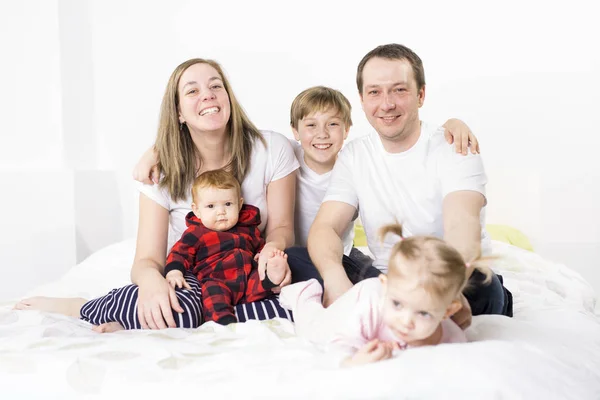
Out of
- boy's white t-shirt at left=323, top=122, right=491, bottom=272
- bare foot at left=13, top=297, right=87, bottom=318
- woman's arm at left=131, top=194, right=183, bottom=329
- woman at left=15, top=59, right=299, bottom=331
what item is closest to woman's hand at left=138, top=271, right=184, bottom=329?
woman's arm at left=131, top=194, right=183, bottom=329

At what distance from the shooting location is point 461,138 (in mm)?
1766

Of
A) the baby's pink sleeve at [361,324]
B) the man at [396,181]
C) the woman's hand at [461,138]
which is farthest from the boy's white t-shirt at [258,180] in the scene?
the baby's pink sleeve at [361,324]

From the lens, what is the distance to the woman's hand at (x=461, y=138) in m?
1.75

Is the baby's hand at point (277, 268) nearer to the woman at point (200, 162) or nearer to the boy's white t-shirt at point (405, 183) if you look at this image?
the woman at point (200, 162)

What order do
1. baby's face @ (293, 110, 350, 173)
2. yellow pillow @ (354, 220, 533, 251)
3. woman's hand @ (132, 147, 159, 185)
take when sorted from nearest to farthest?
woman's hand @ (132, 147, 159, 185)
baby's face @ (293, 110, 350, 173)
yellow pillow @ (354, 220, 533, 251)

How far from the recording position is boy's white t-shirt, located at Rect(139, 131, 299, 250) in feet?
6.77

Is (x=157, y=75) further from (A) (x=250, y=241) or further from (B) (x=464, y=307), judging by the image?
(B) (x=464, y=307)

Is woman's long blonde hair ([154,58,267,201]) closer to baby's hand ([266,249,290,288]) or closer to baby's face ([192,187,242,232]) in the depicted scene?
baby's face ([192,187,242,232])

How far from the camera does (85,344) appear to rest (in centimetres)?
143

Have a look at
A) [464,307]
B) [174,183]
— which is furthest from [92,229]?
[464,307]

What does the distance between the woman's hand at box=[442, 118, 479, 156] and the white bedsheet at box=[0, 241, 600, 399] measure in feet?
1.39

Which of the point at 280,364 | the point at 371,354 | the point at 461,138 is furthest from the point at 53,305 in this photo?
the point at 461,138

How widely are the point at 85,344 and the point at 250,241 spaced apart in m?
0.61

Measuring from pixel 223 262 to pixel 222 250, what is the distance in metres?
0.05
